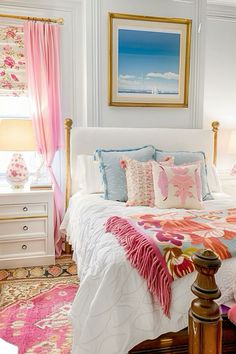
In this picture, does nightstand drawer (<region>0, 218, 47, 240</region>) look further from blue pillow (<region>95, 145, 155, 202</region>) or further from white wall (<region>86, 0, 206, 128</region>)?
white wall (<region>86, 0, 206, 128</region>)

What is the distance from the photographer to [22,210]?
305cm

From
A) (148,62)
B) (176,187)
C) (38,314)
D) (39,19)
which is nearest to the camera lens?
(38,314)

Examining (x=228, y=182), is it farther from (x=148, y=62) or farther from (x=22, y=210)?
(x=22, y=210)

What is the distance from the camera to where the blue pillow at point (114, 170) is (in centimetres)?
286

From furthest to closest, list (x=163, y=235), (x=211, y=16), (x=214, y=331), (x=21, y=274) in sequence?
(x=211, y=16) → (x=21, y=274) → (x=163, y=235) → (x=214, y=331)

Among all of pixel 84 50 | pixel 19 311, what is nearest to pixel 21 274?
pixel 19 311

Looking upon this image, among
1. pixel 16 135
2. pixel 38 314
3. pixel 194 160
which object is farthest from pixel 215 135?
pixel 38 314

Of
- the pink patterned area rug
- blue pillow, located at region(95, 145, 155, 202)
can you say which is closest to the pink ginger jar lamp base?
blue pillow, located at region(95, 145, 155, 202)

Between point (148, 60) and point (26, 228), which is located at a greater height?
point (148, 60)

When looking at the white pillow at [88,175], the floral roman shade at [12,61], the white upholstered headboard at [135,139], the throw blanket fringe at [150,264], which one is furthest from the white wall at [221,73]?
the throw blanket fringe at [150,264]

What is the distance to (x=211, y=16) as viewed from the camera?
153 inches

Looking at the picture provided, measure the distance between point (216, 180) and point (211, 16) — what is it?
1954 millimetres

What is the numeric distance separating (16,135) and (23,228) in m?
0.84

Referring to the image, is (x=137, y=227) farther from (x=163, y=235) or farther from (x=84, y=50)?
(x=84, y=50)
